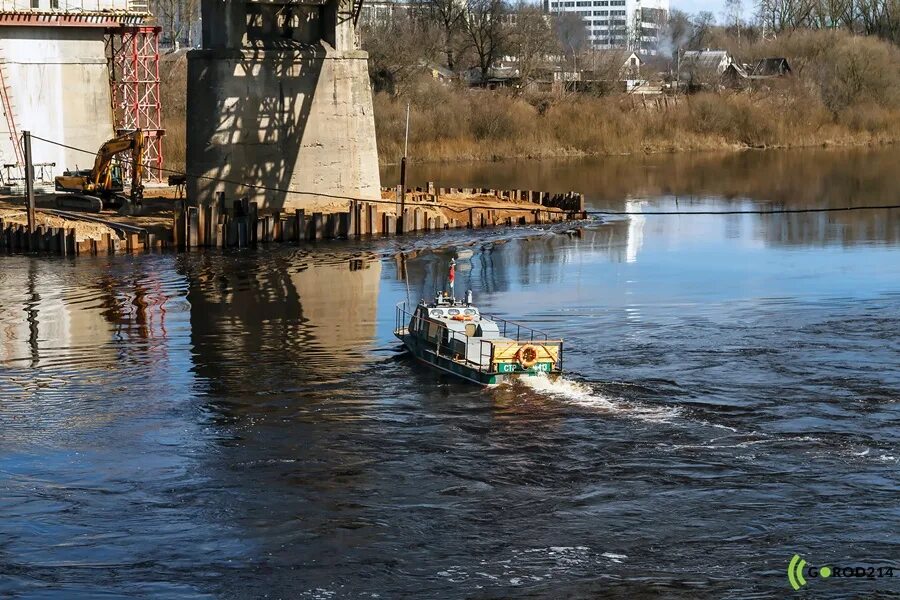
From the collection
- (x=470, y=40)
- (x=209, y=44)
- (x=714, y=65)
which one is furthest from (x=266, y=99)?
(x=714, y=65)

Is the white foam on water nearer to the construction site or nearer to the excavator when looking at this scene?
the construction site

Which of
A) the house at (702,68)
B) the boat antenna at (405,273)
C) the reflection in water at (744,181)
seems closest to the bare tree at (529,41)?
the house at (702,68)

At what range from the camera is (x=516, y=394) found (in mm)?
28594

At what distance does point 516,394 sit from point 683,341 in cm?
655

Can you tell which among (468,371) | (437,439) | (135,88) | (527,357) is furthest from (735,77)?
(437,439)

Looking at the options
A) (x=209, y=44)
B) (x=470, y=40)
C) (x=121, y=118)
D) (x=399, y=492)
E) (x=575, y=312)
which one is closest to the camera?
(x=399, y=492)

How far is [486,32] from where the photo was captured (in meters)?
121

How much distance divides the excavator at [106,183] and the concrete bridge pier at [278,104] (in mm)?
3540

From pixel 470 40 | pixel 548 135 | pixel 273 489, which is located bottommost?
pixel 273 489

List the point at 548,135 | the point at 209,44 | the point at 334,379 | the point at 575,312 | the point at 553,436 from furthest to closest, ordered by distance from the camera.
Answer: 1. the point at 548,135
2. the point at 209,44
3. the point at 575,312
4. the point at 334,379
5. the point at 553,436

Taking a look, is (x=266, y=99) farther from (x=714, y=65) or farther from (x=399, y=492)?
(x=714, y=65)

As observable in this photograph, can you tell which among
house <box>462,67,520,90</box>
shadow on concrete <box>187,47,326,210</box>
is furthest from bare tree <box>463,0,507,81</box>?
shadow on concrete <box>187,47,326,210</box>

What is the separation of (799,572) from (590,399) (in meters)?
8.53

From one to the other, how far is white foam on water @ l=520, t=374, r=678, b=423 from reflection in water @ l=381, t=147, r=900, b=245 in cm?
2629
